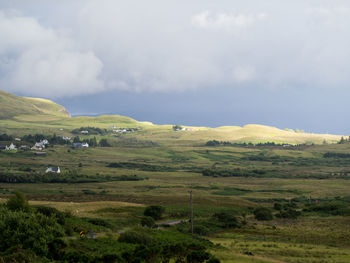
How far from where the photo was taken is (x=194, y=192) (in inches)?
4852

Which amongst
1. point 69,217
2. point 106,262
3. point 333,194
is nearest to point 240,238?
point 69,217

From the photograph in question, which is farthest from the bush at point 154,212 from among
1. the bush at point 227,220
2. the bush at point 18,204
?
the bush at point 18,204

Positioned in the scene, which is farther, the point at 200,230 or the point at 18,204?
the point at 200,230

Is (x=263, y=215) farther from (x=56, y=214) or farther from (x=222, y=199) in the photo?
(x=56, y=214)

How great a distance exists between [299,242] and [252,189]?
7711 cm

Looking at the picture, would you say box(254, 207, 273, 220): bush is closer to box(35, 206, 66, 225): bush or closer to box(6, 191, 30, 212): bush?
box(35, 206, 66, 225): bush

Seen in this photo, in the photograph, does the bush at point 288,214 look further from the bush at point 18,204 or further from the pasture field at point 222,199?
the bush at point 18,204

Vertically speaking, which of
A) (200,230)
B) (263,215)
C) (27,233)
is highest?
(27,233)

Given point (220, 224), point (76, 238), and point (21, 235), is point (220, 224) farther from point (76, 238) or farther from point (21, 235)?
point (21, 235)

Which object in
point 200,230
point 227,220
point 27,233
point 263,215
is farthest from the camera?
point 263,215

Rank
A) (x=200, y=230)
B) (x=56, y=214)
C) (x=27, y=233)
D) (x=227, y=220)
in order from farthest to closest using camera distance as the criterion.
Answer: (x=227, y=220), (x=200, y=230), (x=56, y=214), (x=27, y=233)

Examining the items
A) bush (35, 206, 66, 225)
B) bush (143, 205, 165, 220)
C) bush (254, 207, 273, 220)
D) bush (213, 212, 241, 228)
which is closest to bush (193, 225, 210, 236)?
bush (213, 212, 241, 228)

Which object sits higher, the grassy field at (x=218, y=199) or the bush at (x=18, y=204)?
the bush at (x=18, y=204)

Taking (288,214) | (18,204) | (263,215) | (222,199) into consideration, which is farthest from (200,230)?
(222,199)
